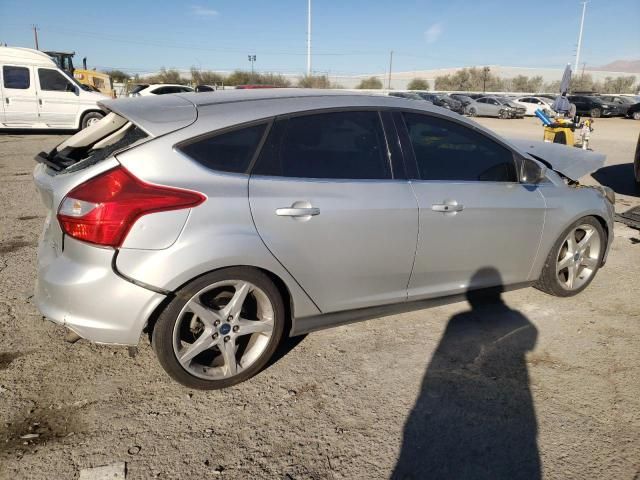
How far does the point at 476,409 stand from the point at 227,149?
6.43ft

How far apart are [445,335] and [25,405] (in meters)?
2.63

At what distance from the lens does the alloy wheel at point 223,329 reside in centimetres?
261

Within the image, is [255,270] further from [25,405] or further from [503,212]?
[503,212]

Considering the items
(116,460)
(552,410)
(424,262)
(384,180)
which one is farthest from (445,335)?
(116,460)

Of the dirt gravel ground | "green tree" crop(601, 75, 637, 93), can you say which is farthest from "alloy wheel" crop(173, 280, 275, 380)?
"green tree" crop(601, 75, 637, 93)

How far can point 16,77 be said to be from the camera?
43.7ft

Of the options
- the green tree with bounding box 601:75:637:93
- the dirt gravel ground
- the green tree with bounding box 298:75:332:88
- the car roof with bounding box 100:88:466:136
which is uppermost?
the green tree with bounding box 601:75:637:93

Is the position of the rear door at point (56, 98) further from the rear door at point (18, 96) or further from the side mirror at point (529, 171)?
the side mirror at point (529, 171)

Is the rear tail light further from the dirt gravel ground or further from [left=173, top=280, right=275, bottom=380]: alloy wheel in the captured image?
the dirt gravel ground

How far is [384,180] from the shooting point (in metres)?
3.02

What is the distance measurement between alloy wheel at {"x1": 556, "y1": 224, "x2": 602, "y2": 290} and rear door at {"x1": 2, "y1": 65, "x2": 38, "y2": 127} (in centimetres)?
1435

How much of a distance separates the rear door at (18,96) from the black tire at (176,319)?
1382cm

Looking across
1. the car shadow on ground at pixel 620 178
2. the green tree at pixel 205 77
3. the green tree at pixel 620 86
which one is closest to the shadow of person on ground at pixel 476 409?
the car shadow on ground at pixel 620 178

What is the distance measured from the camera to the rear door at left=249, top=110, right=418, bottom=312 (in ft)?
8.76
